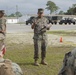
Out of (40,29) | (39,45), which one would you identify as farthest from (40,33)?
(39,45)

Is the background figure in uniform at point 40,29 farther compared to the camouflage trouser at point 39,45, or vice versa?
the camouflage trouser at point 39,45

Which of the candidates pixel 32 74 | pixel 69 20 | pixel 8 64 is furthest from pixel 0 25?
pixel 69 20

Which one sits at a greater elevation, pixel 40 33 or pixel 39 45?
pixel 40 33

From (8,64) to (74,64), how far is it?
20.0 inches

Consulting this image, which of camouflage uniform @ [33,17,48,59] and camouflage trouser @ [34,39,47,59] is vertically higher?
camouflage uniform @ [33,17,48,59]

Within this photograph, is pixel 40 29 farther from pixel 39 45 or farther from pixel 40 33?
pixel 39 45

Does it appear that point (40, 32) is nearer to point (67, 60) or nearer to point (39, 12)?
point (39, 12)

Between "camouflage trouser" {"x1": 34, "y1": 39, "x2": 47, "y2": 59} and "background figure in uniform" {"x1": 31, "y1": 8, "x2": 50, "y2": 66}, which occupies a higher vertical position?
"background figure in uniform" {"x1": 31, "y1": 8, "x2": 50, "y2": 66}

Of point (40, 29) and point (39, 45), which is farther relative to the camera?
point (39, 45)

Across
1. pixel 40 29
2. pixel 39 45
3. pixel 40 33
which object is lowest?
pixel 39 45

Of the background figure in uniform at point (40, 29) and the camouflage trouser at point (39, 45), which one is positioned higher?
the background figure in uniform at point (40, 29)

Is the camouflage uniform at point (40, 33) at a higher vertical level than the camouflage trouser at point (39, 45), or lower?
higher

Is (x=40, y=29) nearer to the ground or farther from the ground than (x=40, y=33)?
farther from the ground

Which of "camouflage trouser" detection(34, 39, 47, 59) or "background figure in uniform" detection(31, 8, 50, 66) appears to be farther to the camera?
"camouflage trouser" detection(34, 39, 47, 59)
